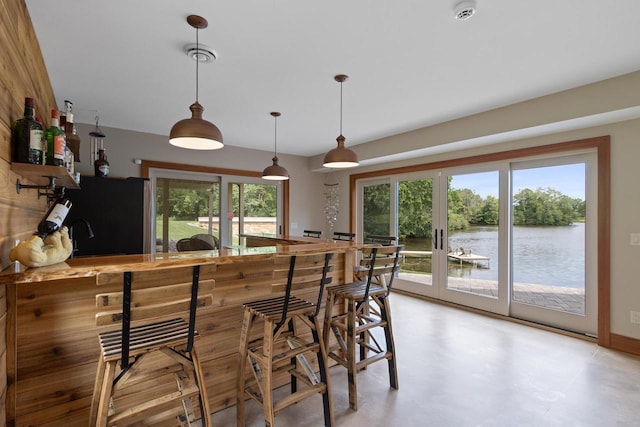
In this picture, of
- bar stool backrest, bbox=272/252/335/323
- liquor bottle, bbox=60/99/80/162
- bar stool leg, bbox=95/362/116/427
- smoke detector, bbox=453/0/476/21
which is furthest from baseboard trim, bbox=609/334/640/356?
liquor bottle, bbox=60/99/80/162

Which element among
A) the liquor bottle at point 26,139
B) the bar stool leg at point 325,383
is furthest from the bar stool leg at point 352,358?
the liquor bottle at point 26,139

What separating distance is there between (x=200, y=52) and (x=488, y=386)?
3.45 metres

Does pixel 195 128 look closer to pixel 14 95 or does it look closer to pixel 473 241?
pixel 14 95

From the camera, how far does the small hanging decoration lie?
21.6 ft

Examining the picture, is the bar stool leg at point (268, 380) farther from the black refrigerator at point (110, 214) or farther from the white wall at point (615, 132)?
the white wall at point (615, 132)

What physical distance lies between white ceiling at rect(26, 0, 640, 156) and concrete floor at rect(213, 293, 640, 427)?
2605mm

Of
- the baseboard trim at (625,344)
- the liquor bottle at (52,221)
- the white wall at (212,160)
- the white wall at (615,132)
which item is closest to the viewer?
the liquor bottle at (52,221)

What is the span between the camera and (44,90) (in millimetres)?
2680

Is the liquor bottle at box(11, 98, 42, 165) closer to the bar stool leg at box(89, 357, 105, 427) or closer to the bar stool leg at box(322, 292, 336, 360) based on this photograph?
the bar stool leg at box(89, 357, 105, 427)

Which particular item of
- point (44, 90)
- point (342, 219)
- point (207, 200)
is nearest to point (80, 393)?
point (44, 90)

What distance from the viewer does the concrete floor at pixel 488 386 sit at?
208cm

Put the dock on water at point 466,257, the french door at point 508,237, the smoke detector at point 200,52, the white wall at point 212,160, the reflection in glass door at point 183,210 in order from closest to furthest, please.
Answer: the smoke detector at point 200,52
the french door at point 508,237
the dock on water at point 466,257
the white wall at point 212,160
the reflection in glass door at point 183,210

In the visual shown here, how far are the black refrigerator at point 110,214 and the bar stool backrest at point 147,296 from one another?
2596mm

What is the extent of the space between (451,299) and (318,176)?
141 inches
